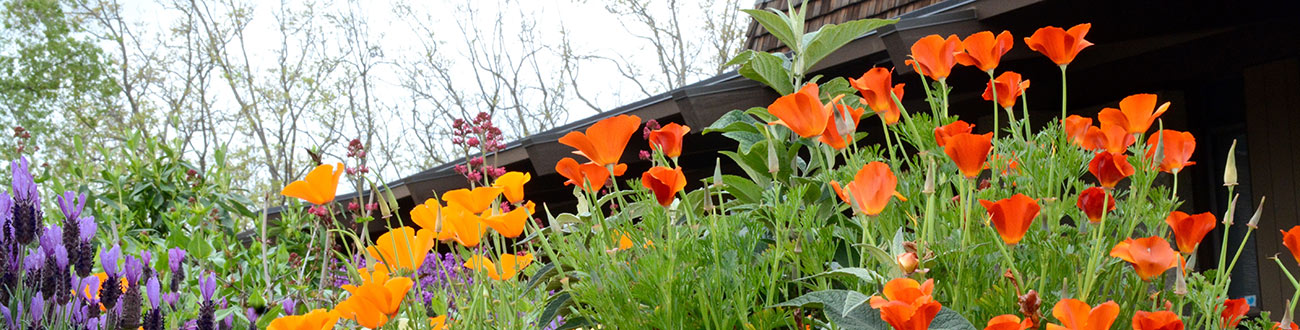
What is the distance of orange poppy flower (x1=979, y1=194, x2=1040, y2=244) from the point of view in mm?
919

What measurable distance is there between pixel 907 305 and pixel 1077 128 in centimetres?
64

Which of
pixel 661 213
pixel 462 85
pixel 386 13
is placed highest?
pixel 386 13

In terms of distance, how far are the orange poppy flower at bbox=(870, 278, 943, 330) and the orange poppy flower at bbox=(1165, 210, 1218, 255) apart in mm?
523

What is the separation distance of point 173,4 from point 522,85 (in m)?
6.87

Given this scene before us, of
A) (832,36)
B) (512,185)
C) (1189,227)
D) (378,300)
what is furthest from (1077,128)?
(378,300)

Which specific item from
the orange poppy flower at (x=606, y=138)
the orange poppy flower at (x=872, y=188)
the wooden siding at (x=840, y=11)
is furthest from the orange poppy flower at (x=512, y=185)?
the wooden siding at (x=840, y=11)

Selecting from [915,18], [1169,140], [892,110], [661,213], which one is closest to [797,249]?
[661,213]

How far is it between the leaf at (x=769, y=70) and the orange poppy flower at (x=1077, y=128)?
42cm

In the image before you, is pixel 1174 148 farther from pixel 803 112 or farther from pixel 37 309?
pixel 37 309

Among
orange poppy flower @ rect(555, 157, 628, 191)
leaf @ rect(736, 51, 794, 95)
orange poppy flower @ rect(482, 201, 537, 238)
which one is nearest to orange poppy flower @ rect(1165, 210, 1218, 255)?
leaf @ rect(736, 51, 794, 95)

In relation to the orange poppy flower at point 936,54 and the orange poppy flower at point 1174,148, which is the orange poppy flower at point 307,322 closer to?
the orange poppy flower at point 936,54

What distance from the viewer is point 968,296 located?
104cm

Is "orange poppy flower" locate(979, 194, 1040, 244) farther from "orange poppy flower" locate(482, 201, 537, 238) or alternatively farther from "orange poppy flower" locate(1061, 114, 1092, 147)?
"orange poppy flower" locate(482, 201, 537, 238)

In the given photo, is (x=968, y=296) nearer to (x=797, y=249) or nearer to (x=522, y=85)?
(x=797, y=249)
